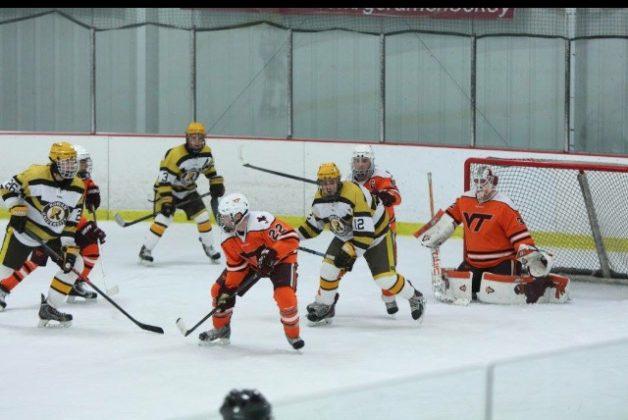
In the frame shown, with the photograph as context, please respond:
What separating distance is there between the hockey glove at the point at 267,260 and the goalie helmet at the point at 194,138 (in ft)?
9.67

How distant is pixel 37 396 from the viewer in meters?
5.75

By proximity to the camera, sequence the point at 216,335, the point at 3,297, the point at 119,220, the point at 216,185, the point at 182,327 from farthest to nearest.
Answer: the point at 119,220
the point at 216,185
the point at 3,297
the point at 182,327
the point at 216,335

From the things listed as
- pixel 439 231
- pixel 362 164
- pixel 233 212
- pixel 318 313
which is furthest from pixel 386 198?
pixel 233 212

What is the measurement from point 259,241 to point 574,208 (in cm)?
331

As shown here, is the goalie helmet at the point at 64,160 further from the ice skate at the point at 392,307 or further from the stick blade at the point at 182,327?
the ice skate at the point at 392,307

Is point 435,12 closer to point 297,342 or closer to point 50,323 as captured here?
point 50,323

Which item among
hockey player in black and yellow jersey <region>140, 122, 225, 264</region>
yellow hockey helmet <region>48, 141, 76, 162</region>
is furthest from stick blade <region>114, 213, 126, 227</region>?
yellow hockey helmet <region>48, 141, 76, 162</region>

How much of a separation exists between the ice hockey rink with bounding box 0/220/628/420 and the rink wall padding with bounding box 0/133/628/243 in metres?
1.17

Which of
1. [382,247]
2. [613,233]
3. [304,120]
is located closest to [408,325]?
[382,247]

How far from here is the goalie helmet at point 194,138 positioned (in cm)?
908

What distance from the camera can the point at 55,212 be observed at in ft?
23.6

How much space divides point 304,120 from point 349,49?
81 centimetres

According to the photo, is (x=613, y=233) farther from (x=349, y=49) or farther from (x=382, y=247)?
(x=349, y=49)

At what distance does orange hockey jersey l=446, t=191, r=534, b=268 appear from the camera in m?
7.77
